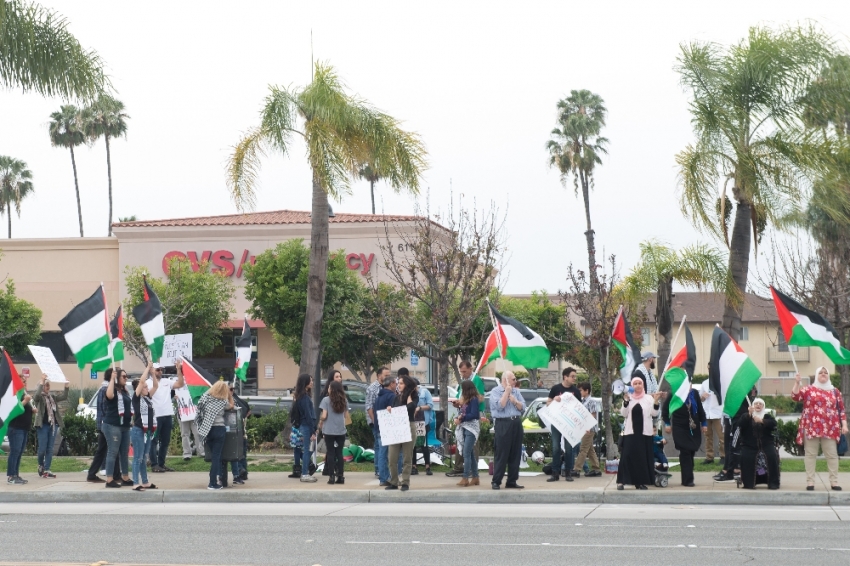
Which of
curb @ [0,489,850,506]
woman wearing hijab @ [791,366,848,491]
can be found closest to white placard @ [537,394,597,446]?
curb @ [0,489,850,506]

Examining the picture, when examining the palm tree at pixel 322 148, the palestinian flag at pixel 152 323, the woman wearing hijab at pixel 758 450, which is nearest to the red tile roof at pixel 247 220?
the palm tree at pixel 322 148

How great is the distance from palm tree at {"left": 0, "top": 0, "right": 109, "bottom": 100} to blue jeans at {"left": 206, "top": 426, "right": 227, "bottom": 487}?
272 inches

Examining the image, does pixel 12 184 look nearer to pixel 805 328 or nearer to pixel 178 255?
pixel 178 255

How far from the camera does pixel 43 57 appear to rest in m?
18.4

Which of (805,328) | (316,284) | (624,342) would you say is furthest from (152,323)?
(805,328)

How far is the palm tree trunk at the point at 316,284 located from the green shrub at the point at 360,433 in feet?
3.91

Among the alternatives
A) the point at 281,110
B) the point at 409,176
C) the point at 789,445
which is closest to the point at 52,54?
the point at 281,110

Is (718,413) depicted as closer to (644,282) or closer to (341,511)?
(644,282)

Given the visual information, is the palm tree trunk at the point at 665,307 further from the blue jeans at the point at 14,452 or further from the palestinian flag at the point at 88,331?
the blue jeans at the point at 14,452

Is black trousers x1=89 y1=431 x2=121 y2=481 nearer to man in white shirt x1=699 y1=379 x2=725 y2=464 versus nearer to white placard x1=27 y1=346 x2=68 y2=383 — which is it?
white placard x1=27 y1=346 x2=68 y2=383

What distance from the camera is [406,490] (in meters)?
15.6

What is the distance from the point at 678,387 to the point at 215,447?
7024mm

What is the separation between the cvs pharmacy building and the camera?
43688 mm

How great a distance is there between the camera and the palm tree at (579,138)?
54.7 meters
